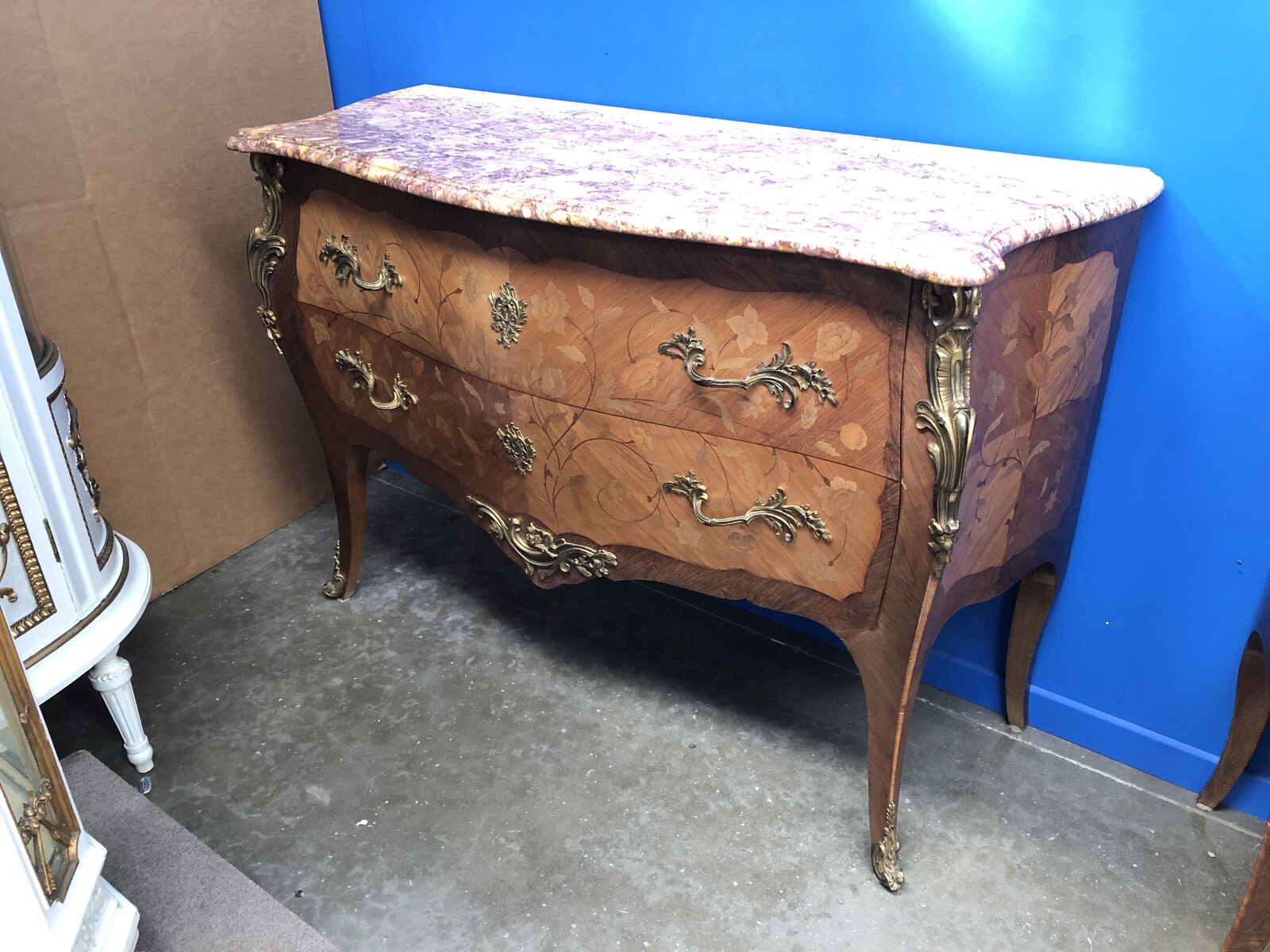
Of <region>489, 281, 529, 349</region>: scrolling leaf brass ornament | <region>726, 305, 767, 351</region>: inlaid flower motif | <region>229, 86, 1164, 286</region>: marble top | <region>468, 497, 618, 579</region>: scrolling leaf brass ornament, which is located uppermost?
<region>229, 86, 1164, 286</region>: marble top

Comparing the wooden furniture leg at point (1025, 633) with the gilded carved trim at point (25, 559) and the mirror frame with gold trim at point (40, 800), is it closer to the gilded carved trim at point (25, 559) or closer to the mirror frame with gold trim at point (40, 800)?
the mirror frame with gold trim at point (40, 800)

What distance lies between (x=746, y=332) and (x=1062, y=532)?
2.17 ft

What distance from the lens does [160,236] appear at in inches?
74.3

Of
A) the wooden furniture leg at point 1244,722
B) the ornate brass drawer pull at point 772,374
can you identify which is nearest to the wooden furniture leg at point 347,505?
the ornate brass drawer pull at point 772,374

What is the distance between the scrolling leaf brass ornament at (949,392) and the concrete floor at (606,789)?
0.63 meters

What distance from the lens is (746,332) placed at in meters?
1.13

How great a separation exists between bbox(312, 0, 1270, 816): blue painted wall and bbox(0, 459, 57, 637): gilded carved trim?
1.09 metres

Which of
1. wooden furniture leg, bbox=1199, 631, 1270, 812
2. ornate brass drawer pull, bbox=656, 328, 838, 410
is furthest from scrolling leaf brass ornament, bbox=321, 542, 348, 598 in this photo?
wooden furniture leg, bbox=1199, 631, 1270, 812

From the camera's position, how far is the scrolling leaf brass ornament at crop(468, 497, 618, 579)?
144cm

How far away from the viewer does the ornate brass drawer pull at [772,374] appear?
43.8 inches

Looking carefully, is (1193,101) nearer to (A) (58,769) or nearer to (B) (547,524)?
(B) (547,524)

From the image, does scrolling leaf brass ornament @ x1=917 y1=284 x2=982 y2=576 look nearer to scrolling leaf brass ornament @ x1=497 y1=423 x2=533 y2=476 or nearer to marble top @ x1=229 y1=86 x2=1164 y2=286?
marble top @ x1=229 y1=86 x2=1164 y2=286

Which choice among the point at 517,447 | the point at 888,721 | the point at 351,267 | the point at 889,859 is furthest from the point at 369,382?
the point at 889,859

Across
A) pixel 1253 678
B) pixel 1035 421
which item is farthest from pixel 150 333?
pixel 1253 678
